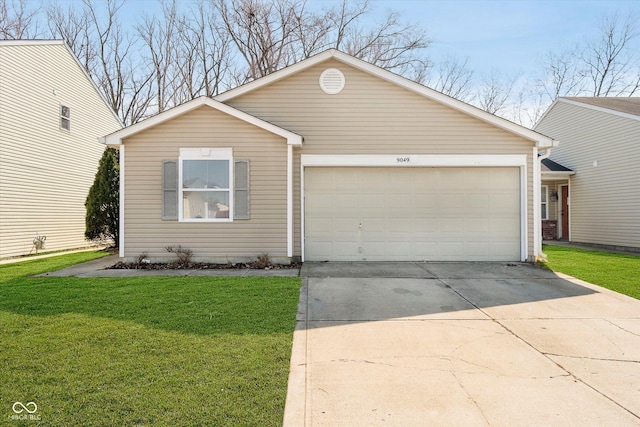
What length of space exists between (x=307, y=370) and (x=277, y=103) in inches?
287

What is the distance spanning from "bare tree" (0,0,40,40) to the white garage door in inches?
752

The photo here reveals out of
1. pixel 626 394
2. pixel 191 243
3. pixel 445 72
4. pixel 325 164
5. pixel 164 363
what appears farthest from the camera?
pixel 445 72

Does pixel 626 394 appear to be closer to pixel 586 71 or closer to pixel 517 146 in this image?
pixel 517 146

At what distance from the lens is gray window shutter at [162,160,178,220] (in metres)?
8.44

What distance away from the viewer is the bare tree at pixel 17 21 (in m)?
18.2

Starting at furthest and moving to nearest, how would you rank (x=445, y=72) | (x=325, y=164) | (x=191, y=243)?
(x=445, y=72) < (x=325, y=164) < (x=191, y=243)

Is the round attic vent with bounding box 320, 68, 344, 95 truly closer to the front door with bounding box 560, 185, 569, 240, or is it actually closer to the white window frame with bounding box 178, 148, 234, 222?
the white window frame with bounding box 178, 148, 234, 222

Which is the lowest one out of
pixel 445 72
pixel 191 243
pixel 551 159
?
pixel 191 243

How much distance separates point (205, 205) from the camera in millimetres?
8547

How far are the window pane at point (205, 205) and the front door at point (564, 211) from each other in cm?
1378

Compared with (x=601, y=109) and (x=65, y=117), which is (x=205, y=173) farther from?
(x=601, y=109)

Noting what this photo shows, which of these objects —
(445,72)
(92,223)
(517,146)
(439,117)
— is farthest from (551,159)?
(92,223)

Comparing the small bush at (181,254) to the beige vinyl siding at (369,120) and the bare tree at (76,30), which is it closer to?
the beige vinyl siding at (369,120)

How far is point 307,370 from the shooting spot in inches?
132
